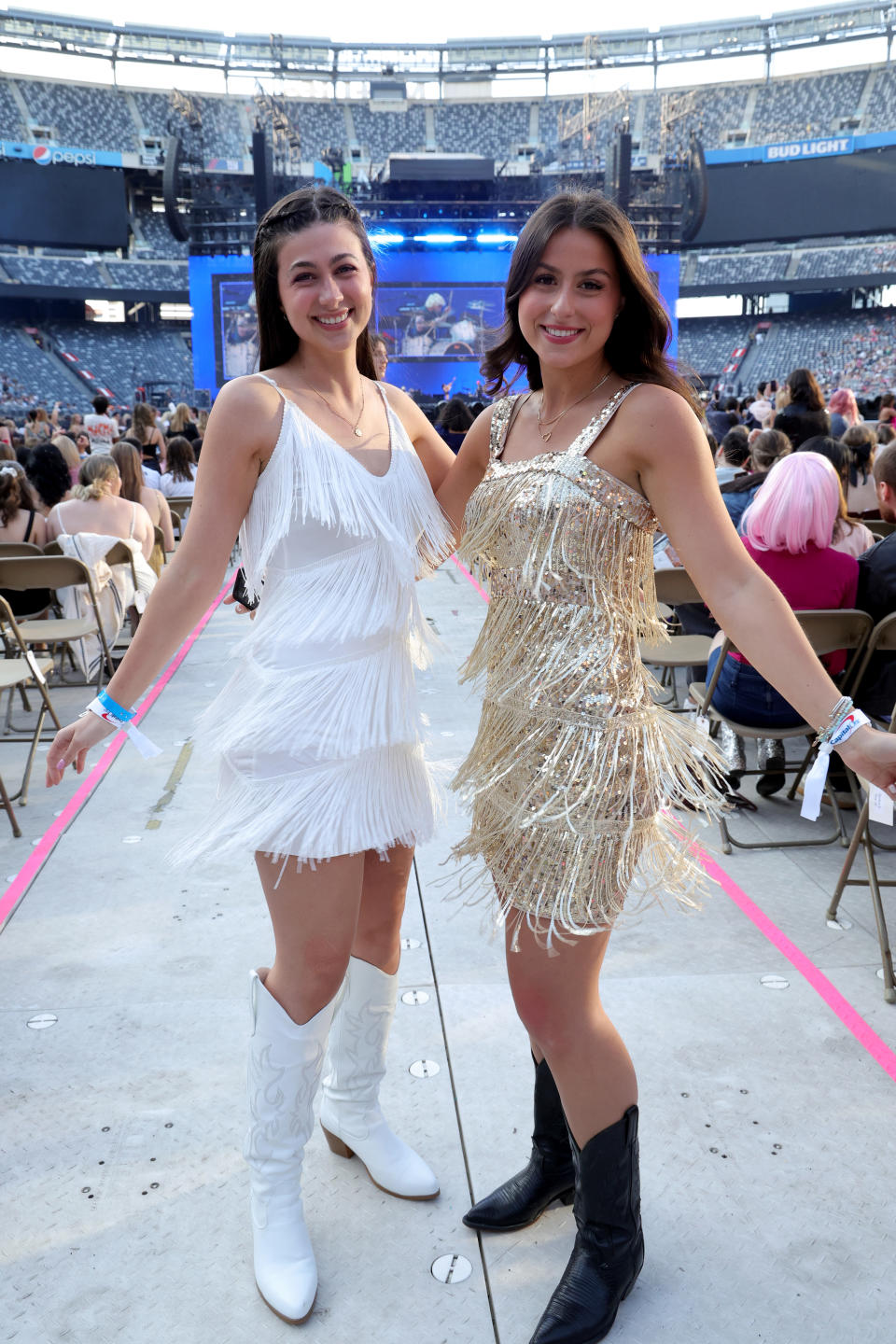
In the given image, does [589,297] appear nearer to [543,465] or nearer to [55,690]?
[543,465]

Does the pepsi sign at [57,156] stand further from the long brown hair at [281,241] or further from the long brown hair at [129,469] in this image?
A: the long brown hair at [281,241]

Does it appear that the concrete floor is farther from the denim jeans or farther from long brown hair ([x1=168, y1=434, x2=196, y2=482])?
long brown hair ([x1=168, y1=434, x2=196, y2=482])

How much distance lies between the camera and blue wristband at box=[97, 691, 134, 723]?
158 centimetres

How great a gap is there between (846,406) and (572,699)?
7154mm

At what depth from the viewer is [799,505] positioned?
332cm

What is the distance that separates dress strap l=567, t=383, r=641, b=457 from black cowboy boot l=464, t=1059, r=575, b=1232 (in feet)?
3.42

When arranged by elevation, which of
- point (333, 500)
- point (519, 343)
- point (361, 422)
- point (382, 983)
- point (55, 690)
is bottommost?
point (55, 690)

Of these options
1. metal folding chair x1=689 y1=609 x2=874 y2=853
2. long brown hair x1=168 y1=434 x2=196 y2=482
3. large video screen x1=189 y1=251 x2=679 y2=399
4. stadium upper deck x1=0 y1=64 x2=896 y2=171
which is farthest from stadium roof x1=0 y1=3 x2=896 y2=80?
metal folding chair x1=689 y1=609 x2=874 y2=853

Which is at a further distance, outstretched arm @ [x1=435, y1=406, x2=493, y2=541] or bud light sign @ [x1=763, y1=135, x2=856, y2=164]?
bud light sign @ [x1=763, y1=135, x2=856, y2=164]

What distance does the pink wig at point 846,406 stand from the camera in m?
7.60

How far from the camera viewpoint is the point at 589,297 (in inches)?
57.0

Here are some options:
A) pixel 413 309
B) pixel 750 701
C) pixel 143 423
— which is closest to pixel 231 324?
pixel 413 309

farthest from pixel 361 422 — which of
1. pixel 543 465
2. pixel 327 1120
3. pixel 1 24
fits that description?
pixel 1 24

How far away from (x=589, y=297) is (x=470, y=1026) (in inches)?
65.6
